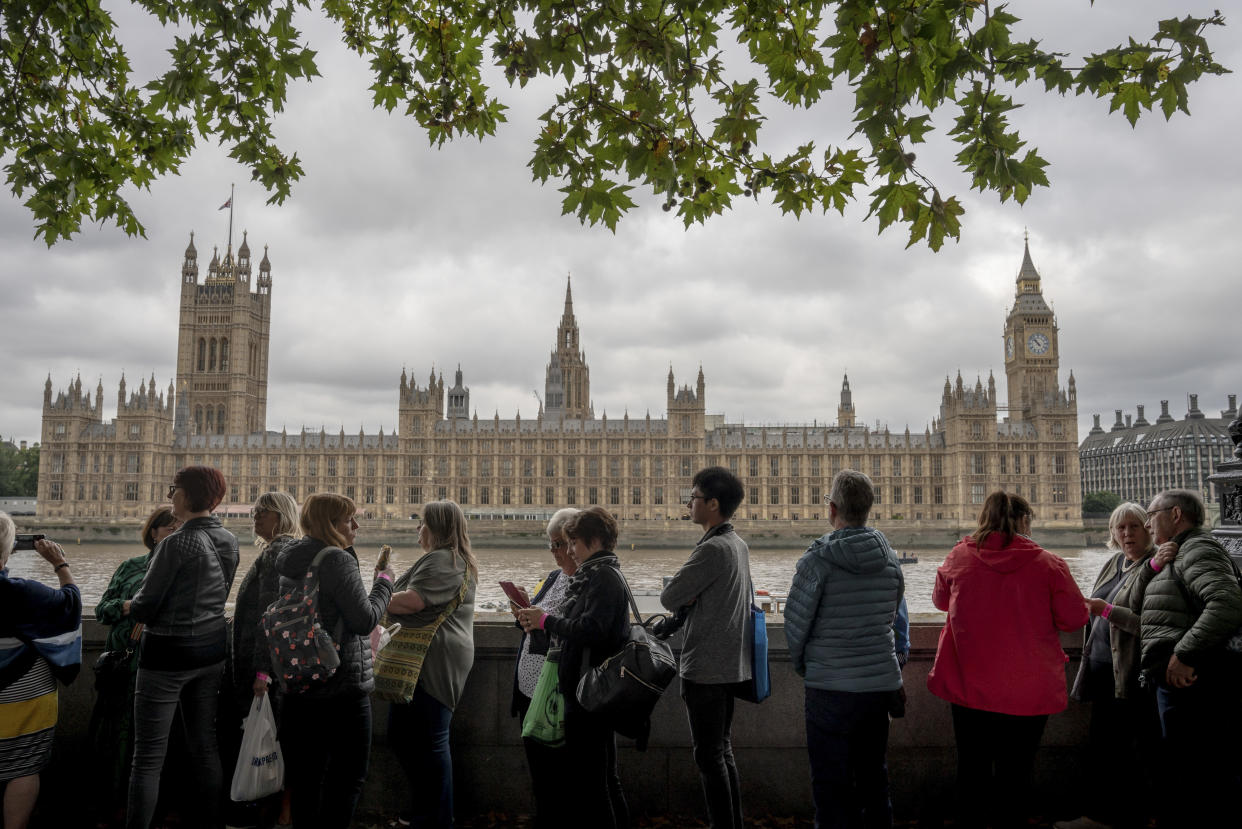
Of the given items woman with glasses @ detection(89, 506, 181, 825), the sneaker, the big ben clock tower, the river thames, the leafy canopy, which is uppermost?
the big ben clock tower

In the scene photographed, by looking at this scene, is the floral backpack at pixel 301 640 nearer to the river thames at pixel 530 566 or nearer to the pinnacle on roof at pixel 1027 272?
the river thames at pixel 530 566

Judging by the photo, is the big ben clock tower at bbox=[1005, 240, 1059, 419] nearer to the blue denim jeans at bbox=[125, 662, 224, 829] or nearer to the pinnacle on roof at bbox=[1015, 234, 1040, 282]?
the pinnacle on roof at bbox=[1015, 234, 1040, 282]

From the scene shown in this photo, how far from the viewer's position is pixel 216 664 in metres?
3.06

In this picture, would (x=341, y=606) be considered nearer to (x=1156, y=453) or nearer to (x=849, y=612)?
(x=849, y=612)

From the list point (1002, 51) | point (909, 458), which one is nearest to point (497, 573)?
point (1002, 51)

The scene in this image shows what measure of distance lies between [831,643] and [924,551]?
4040 cm

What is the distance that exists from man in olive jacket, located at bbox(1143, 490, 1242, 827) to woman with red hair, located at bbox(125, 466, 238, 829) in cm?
343

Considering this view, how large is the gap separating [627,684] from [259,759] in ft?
4.46

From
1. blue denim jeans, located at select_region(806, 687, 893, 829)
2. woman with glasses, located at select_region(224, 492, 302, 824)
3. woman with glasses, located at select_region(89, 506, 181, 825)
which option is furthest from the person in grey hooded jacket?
woman with glasses, located at select_region(89, 506, 181, 825)

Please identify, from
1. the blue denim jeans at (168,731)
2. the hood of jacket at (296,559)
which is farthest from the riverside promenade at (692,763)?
the hood of jacket at (296,559)

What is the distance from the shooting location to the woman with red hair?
292cm

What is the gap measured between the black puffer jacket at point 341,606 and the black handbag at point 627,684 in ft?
2.57

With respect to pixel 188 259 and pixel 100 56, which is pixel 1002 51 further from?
pixel 188 259

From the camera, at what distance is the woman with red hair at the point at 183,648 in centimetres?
292
